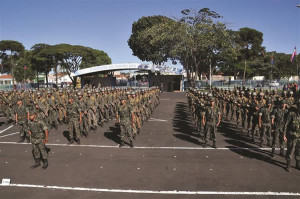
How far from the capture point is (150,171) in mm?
7188

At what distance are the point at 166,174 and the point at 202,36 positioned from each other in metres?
27.6

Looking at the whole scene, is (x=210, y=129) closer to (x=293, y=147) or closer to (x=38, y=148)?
(x=293, y=147)

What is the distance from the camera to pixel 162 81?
42188 mm

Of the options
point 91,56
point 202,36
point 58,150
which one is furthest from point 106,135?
point 91,56

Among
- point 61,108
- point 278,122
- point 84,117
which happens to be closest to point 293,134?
point 278,122

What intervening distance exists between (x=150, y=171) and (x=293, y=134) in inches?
163

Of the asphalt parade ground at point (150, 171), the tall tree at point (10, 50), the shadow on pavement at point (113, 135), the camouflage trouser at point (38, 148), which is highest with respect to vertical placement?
the tall tree at point (10, 50)

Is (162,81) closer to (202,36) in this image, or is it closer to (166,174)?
(202,36)

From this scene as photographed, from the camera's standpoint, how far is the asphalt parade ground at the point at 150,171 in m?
5.95

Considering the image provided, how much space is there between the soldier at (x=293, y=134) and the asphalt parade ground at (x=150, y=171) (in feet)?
1.48

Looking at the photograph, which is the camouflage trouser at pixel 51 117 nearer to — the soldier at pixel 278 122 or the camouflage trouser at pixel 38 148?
the camouflage trouser at pixel 38 148

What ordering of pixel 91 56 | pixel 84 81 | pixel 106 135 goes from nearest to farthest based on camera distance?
pixel 106 135, pixel 84 81, pixel 91 56

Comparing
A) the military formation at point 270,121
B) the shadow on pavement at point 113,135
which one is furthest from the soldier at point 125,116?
the military formation at point 270,121

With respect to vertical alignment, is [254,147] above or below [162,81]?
below
